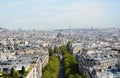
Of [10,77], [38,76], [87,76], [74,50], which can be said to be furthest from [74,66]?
[74,50]

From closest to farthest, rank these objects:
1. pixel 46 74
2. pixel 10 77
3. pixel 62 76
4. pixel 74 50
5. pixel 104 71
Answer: pixel 10 77 < pixel 104 71 < pixel 46 74 < pixel 62 76 < pixel 74 50

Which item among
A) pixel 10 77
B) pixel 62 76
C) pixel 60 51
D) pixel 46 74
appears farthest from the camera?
pixel 60 51

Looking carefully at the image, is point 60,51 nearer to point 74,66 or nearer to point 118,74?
point 74,66

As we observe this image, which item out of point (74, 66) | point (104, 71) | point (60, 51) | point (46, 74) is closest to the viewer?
point (104, 71)

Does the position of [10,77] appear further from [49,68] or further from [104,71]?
[49,68]

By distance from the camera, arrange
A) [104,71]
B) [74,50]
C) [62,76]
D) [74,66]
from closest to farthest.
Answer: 1. [104,71]
2. [62,76]
3. [74,66]
4. [74,50]

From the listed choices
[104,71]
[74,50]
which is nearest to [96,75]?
[104,71]

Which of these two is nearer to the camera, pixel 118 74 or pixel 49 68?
pixel 118 74

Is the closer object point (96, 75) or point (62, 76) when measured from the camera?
point (96, 75)

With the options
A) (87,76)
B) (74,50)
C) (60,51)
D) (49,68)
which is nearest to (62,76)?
(49,68)
